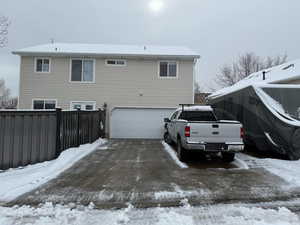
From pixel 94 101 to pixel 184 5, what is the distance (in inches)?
412

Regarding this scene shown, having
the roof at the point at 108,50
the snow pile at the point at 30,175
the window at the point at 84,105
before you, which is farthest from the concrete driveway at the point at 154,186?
the roof at the point at 108,50

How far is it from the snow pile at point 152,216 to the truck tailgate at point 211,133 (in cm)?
304

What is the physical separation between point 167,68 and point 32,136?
1040 centimetres

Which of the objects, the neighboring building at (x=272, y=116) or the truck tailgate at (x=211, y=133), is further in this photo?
the neighboring building at (x=272, y=116)

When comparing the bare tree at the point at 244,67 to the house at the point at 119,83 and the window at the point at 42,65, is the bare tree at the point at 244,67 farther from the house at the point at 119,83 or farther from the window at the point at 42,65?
the window at the point at 42,65

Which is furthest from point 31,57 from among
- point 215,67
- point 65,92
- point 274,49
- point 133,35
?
point 274,49

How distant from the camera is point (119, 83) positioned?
15445mm

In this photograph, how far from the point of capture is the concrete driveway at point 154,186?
4.25 metres

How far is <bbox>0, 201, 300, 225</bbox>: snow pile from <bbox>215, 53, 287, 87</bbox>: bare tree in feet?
114

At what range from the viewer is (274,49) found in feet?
114

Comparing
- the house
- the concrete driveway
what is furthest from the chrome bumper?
the house

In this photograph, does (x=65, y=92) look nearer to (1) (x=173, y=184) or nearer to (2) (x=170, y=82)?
(2) (x=170, y=82)

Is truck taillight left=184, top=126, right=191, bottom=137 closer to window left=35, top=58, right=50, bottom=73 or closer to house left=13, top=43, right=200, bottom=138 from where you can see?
house left=13, top=43, right=200, bottom=138

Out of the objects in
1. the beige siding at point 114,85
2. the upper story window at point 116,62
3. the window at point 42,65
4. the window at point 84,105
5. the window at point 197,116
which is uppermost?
the upper story window at point 116,62
